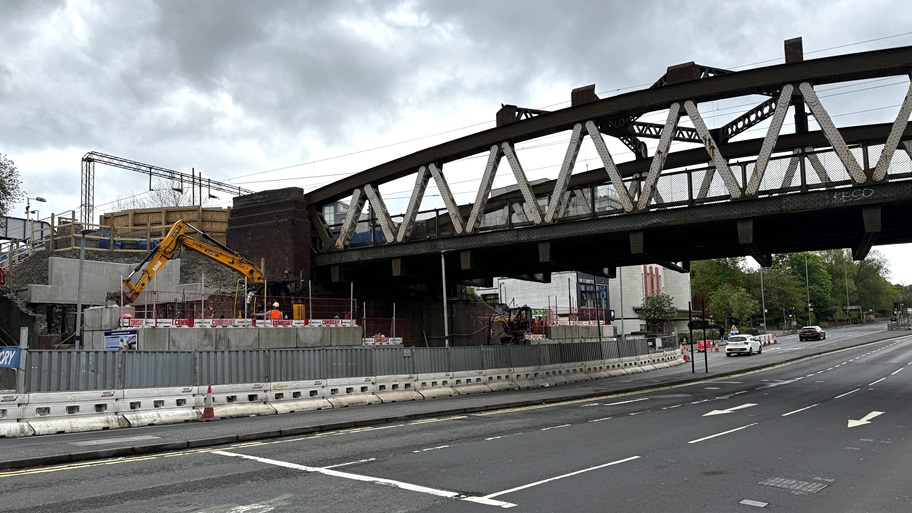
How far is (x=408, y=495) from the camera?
823cm

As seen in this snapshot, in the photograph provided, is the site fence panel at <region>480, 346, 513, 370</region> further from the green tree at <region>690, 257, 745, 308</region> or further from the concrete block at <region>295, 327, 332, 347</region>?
the green tree at <region>690, 257, 745, 308</region>

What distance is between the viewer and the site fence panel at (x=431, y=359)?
961 inches

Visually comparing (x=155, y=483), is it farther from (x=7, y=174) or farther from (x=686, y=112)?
(x=7, y=174)

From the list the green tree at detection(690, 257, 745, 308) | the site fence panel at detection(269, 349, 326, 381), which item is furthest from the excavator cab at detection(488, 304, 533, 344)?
the green tree at detection(690, 257, 745, 308)

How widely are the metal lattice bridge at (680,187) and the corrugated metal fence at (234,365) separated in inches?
208

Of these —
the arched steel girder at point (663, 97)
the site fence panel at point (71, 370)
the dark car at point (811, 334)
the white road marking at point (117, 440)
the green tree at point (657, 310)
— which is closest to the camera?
the white road marking at point (117, 440)

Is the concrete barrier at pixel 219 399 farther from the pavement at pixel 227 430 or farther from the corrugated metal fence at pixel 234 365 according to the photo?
the pavement at pixel 227 430

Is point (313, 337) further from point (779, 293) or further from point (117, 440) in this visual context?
point (779, 293)

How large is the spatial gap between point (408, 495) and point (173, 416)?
10999 millimetres

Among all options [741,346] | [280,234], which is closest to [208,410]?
[280,234]

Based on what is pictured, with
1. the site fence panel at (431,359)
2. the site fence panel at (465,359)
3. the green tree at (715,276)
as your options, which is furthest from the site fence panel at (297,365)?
the green tree at (715,276)

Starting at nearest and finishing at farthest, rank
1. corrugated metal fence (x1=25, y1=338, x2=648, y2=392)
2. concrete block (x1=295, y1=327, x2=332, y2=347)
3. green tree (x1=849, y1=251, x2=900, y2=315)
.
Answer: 1. corrugated metal fence (x1=25, y1=338, x2=648, y2=392)
2. concrete block (x1=295, y1=327, x2=332, y2=347)
3. green tree (x1=849, y1=251, x2=900, y2=315)

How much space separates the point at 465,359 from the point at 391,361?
13.5 ft

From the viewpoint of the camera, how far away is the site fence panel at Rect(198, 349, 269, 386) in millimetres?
18391
